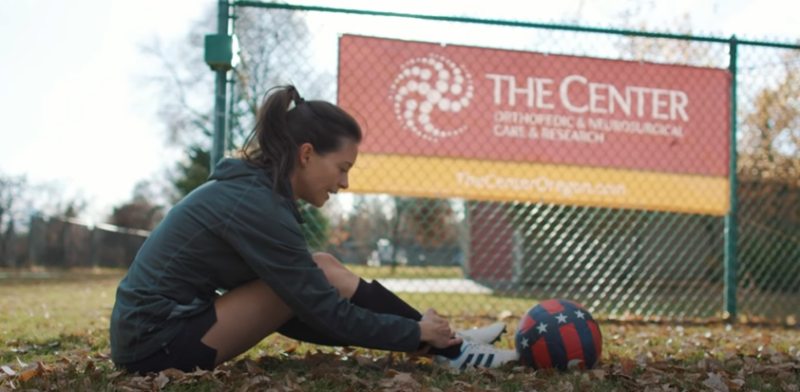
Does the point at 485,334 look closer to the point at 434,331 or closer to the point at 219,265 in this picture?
the point at 434,331

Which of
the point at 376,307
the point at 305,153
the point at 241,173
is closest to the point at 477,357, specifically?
the point at 376,307

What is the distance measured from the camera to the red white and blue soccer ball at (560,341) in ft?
9.33

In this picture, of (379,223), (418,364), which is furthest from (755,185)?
(418,364)

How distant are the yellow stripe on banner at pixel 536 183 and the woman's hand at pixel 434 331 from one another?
7.14 ft

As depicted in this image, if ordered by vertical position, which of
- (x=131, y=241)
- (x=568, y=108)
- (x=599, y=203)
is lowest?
(x=131, y=241)

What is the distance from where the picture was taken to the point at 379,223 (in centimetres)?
1233

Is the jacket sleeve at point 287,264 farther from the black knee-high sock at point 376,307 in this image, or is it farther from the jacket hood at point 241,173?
the black knee-high sock at point 376,307

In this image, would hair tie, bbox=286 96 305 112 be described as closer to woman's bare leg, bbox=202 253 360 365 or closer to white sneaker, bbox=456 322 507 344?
woman's bare leg, bbox=202 253 360 365

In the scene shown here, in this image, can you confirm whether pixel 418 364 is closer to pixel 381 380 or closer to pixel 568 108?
pixel 381 380

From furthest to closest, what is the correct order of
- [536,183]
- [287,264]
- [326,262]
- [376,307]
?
[536,183], [326,262], [376,307], [287,264]

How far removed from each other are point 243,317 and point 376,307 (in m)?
0.54

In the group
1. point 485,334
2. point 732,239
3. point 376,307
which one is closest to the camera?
point 376,307

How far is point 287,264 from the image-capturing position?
2.37 metres

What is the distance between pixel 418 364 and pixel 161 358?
1.10 metres
